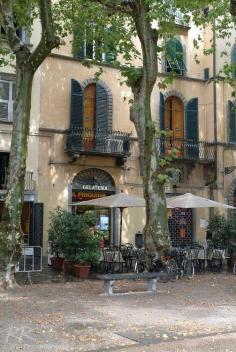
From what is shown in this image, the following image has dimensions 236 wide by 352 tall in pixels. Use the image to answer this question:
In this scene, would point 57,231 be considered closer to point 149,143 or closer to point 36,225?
point 149,143

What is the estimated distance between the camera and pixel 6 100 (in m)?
22.1

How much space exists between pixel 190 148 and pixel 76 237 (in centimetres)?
1109

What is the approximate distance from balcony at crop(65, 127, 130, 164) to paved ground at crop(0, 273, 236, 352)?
366 inches

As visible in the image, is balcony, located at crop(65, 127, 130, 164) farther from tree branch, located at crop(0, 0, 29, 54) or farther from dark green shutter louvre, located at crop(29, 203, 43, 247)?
tree branch, located at crop(0, 0, 29, 54)

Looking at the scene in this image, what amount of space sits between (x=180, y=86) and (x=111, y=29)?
754 centimetres

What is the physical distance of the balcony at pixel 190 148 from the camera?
24.6 metres

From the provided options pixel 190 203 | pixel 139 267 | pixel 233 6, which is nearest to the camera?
pixel 233 6

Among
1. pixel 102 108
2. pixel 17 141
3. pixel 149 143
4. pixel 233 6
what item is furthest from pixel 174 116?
pixel 17 141

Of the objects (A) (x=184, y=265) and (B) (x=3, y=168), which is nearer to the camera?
(A) (x=184, y=265)

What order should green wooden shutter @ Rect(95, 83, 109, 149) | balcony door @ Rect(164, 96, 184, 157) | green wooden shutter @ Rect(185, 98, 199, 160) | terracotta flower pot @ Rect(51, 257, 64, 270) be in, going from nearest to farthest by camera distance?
terracotta flower pot @ Rect(51, 257, 64, 270)
green wooden shutter @ Rect(95, 83, 109, 149)
green wooden shutter @ Rect(185, 98, 199, 160)
balcony door @ Rect(164, 96, 184, 157)

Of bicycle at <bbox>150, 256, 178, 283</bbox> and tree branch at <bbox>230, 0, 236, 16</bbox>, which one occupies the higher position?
tree branch at <bbox>230, 0, 236, 16</bbox>

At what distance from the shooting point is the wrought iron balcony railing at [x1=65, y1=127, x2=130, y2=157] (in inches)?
878

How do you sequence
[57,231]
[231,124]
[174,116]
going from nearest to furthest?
1. [57,231]
2. [174,116]
3. [231,124]

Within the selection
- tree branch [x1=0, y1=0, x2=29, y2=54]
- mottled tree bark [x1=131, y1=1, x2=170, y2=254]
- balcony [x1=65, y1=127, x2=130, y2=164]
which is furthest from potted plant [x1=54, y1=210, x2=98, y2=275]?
balcony [x1=65, y1=127, x2=130, y2=164]
